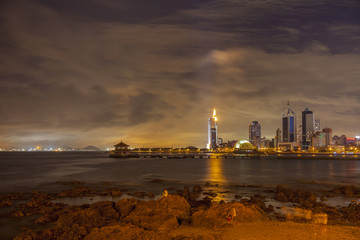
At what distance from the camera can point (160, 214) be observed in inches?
557

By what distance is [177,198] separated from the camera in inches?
627

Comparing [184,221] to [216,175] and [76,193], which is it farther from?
[216,175]

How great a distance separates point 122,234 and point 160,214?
129 inches

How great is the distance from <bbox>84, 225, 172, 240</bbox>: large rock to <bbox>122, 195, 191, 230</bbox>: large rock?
68.3 inches

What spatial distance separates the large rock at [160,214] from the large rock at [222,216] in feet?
3.34

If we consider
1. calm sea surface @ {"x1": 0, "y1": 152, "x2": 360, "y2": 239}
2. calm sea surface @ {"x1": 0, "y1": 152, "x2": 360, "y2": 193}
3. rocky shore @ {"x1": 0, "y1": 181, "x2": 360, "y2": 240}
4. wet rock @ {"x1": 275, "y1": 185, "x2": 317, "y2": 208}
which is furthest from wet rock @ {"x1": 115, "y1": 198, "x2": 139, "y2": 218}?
calm sea surface @ {"x1": 0, "y1": 152, "x2": 360, "y2": 193}

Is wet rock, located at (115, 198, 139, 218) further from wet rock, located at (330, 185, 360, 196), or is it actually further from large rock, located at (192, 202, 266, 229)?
wet rock, located at (330, 185, 360, 196)

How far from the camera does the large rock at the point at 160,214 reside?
1333cm

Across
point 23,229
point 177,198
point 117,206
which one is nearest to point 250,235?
point 177,198

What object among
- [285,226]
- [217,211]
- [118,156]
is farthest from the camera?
[118,156]

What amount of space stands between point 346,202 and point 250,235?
1418 centimetres

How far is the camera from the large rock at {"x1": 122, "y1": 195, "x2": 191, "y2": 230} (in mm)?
13334

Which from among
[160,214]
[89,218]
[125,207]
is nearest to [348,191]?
[160,214]

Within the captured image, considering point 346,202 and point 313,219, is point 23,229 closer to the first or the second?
point 313,219
